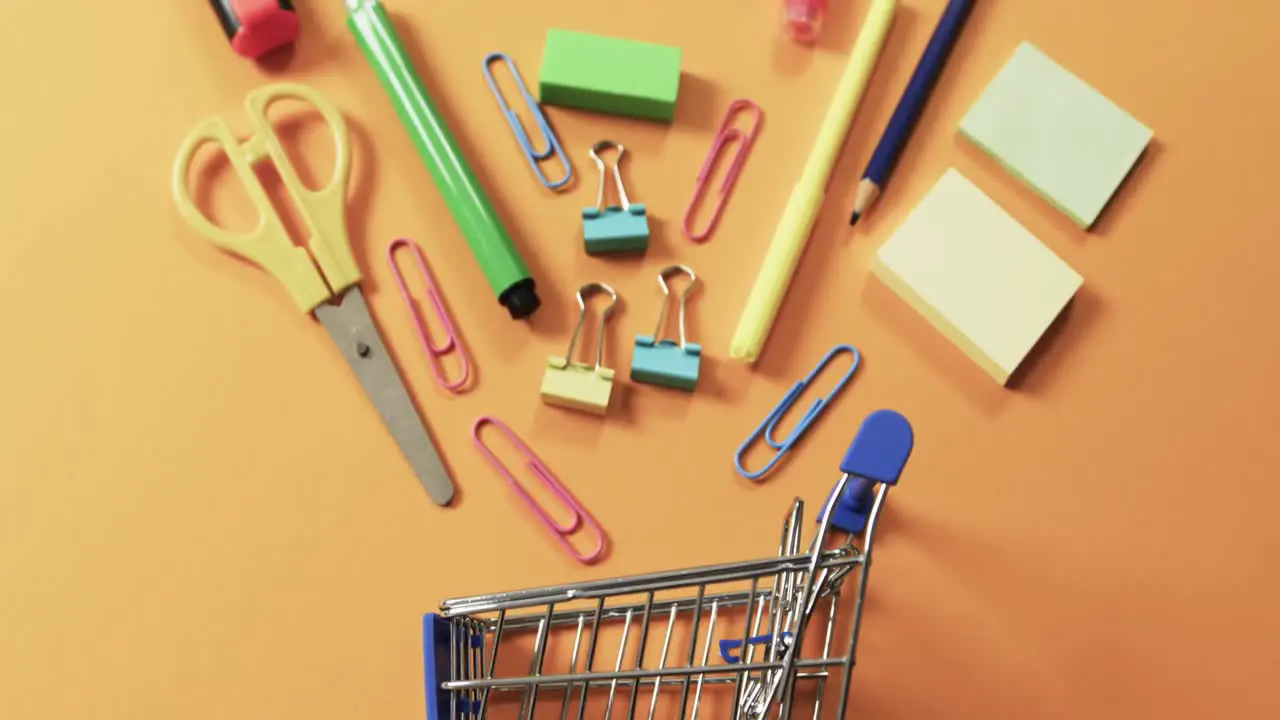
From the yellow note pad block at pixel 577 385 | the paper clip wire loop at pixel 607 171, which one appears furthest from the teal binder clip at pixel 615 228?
the yellow note pad block at pixel 577 385

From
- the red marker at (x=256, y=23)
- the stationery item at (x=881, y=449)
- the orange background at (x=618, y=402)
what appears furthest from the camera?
the red marker at (x=256, y=23)

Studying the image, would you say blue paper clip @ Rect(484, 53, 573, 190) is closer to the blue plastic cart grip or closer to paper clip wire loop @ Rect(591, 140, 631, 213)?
paper clip wire loop @ Rect(591, 140, 631, 213)

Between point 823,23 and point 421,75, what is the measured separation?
1.36 feet

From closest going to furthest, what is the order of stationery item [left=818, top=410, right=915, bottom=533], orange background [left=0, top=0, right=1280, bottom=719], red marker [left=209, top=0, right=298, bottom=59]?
stationery item [left=818, top=410, right=915, bottom=533], orange background [left=0, top=0, right=1280, bottom=719], red marker [left=209, top=0, right=298, bottom=59]

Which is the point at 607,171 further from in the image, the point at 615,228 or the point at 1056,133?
the point at 1056,133

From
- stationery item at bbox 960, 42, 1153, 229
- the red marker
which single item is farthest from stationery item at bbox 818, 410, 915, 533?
the red marker

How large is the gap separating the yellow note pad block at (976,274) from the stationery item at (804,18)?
209 millimetres

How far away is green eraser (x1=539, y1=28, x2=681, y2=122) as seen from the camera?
37.1 inches

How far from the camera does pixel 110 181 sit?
937mm

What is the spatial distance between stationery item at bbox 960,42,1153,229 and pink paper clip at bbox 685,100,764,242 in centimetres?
21

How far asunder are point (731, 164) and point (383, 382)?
39 cm

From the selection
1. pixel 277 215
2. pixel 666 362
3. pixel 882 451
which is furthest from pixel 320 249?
pixel 882 451

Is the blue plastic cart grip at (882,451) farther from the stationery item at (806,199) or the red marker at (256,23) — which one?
the red marker at (256,23)

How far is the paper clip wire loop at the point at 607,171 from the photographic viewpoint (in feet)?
3.09
